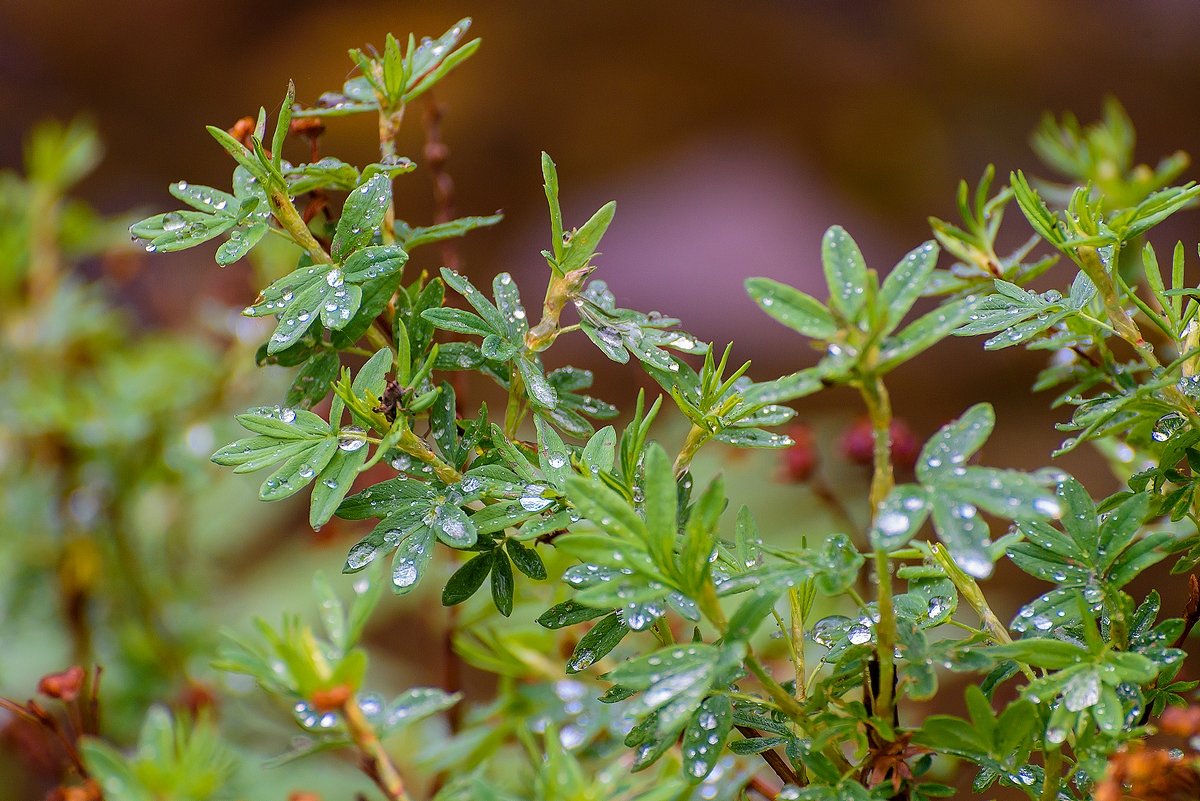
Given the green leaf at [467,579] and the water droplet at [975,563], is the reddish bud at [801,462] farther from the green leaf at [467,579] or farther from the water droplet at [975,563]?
the water droplet at [975,563]

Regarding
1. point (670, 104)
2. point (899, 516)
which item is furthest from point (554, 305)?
point (670, 104)

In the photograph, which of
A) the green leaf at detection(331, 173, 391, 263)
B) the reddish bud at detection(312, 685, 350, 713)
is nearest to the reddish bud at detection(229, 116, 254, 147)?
the green leaf at detection(331, 173, 391, 263)

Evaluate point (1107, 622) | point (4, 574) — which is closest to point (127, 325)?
point (4, 574)

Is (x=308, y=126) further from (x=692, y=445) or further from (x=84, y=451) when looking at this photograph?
(x=84, y=451)

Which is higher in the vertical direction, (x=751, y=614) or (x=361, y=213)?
(x=361, y=213)

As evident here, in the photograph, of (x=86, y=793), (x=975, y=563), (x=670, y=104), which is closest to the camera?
(x=975, y=563)

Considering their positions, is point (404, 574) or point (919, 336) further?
point (404, 574)
